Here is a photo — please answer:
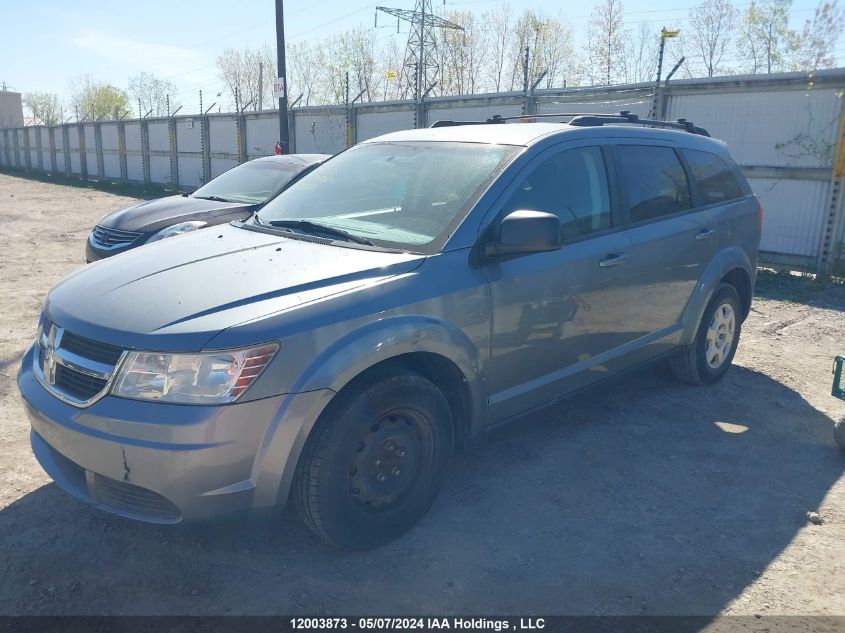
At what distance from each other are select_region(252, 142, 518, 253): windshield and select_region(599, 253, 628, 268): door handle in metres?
0.83

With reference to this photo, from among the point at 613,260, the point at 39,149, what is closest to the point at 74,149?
the point at 39,149

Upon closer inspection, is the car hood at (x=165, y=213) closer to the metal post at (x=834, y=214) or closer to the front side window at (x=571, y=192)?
the front side window at (x=571, y=192)

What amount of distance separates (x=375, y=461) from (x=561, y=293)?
1.38m

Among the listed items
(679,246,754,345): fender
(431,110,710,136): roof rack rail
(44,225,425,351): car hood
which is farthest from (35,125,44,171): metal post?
(679,246,754,345): fender

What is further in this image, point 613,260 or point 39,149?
point 39,149

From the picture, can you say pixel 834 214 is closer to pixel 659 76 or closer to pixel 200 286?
pixel 659 76

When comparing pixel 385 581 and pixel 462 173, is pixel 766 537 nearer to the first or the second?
pixel 385 581

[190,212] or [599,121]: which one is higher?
[599,121]

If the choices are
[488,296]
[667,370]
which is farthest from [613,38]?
[488,296]

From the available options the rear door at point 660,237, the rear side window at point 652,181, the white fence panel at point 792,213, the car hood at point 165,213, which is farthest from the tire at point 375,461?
the white fence panel at point 792,213

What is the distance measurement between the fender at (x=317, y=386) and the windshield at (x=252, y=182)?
5.48 meters

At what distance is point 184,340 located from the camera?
105 inches

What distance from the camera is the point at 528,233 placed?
3.33m

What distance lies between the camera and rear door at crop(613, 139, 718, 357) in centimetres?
438
